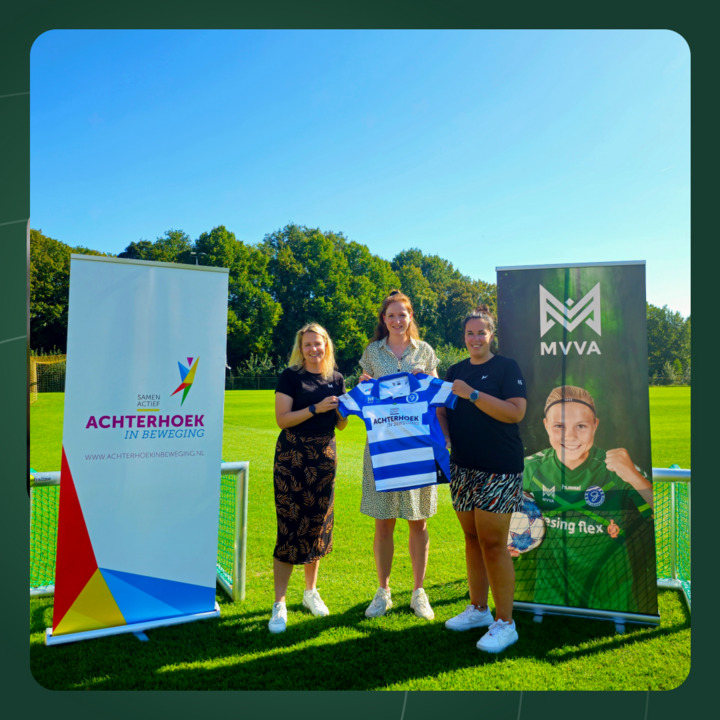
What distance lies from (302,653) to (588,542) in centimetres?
178

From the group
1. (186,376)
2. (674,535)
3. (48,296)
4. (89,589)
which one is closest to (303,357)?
(186,376)

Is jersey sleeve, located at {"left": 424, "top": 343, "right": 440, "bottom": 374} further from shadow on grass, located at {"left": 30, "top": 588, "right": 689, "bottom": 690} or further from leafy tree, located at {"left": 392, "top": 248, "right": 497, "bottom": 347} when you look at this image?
leafy tree, located at {"left": 392, "top": 248, "right": 497, "bottom": 347}

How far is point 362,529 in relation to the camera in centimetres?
507

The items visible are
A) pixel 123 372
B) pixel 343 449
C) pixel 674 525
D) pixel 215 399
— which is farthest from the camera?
pixel 343 449

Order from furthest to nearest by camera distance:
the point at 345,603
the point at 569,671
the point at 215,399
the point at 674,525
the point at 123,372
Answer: the point at 674,525, the point at 345,603, the point at 215,399, the point at 123,372, the point at 569,671

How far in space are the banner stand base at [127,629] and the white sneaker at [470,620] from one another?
1.40 m

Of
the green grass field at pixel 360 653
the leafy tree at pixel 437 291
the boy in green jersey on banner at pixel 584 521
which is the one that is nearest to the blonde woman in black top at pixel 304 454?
the green grass field at pixel 360 653

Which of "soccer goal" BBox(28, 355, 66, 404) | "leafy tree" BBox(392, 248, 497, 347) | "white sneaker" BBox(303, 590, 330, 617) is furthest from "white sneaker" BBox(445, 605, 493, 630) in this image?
"leafy tree" BBox(392, 248, 497, 347)

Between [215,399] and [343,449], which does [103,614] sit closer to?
[215,399]

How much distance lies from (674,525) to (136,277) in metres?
3.81

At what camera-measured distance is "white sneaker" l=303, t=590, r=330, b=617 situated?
128 inches

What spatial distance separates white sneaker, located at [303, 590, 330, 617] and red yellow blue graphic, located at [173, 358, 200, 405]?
1.41 metres

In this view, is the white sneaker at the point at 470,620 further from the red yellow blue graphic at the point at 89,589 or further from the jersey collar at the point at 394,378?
the red yellow blue graphic at the point at 89,589

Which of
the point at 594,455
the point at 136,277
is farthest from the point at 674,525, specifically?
the point at 136,277
